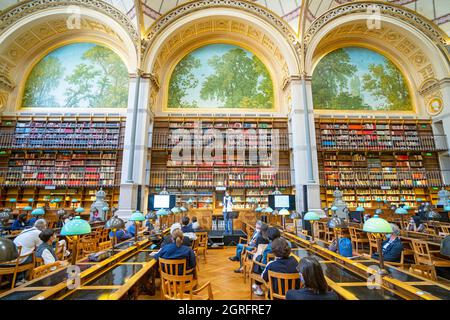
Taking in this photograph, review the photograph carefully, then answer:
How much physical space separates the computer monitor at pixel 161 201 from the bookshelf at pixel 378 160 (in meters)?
6.59

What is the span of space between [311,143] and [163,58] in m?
8.16

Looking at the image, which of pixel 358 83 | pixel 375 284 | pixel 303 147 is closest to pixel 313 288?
pixel 375 284

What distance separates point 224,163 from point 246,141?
4.91 feet

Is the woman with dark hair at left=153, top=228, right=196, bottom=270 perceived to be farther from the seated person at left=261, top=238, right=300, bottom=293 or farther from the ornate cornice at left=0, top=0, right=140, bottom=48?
the ornate cornice at left=0, top=0, right=140, bottom=48

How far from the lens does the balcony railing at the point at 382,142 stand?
33.7 ft

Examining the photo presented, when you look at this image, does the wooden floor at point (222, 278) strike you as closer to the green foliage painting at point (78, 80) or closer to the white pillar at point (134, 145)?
the white pillar at point (134, 145)

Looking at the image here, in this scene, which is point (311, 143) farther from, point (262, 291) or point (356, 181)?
point (262, 291)

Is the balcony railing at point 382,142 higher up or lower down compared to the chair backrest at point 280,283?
higher up

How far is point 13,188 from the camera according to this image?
31.8 ft

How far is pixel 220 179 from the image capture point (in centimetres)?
1022

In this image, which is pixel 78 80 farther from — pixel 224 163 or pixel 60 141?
pixel 224 163

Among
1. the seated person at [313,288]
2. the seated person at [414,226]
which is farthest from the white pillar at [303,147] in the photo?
the seated person at [313,288]

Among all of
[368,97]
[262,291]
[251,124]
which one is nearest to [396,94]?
[368,97]
